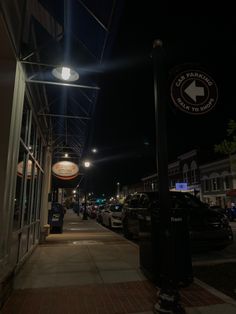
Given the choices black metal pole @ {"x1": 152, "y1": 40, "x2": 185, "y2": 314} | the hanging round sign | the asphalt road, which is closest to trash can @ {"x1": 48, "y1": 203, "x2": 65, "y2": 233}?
the hanging round sign

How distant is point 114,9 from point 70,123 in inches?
330

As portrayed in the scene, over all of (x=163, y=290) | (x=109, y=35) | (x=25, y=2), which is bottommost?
(x=163, y=290)

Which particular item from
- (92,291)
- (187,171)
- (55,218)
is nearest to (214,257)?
(92,291)

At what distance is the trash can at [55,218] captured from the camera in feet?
45.7

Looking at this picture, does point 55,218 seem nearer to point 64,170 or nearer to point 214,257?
point 64,170

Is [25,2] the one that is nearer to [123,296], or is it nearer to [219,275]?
[123,296]

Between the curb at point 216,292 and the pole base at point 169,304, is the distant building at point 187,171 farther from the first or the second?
the pole base at point 169,304

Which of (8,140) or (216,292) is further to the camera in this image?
(216,292)

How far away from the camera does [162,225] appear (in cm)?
396

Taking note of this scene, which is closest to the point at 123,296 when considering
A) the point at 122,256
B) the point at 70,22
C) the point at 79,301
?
the point at 79,301

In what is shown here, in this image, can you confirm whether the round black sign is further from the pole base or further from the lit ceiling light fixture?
the pole base

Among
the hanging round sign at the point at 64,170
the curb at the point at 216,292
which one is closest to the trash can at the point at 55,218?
the hanging round sign at the point at 64,170

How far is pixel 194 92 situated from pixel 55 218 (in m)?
11.4

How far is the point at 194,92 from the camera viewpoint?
4.64m
